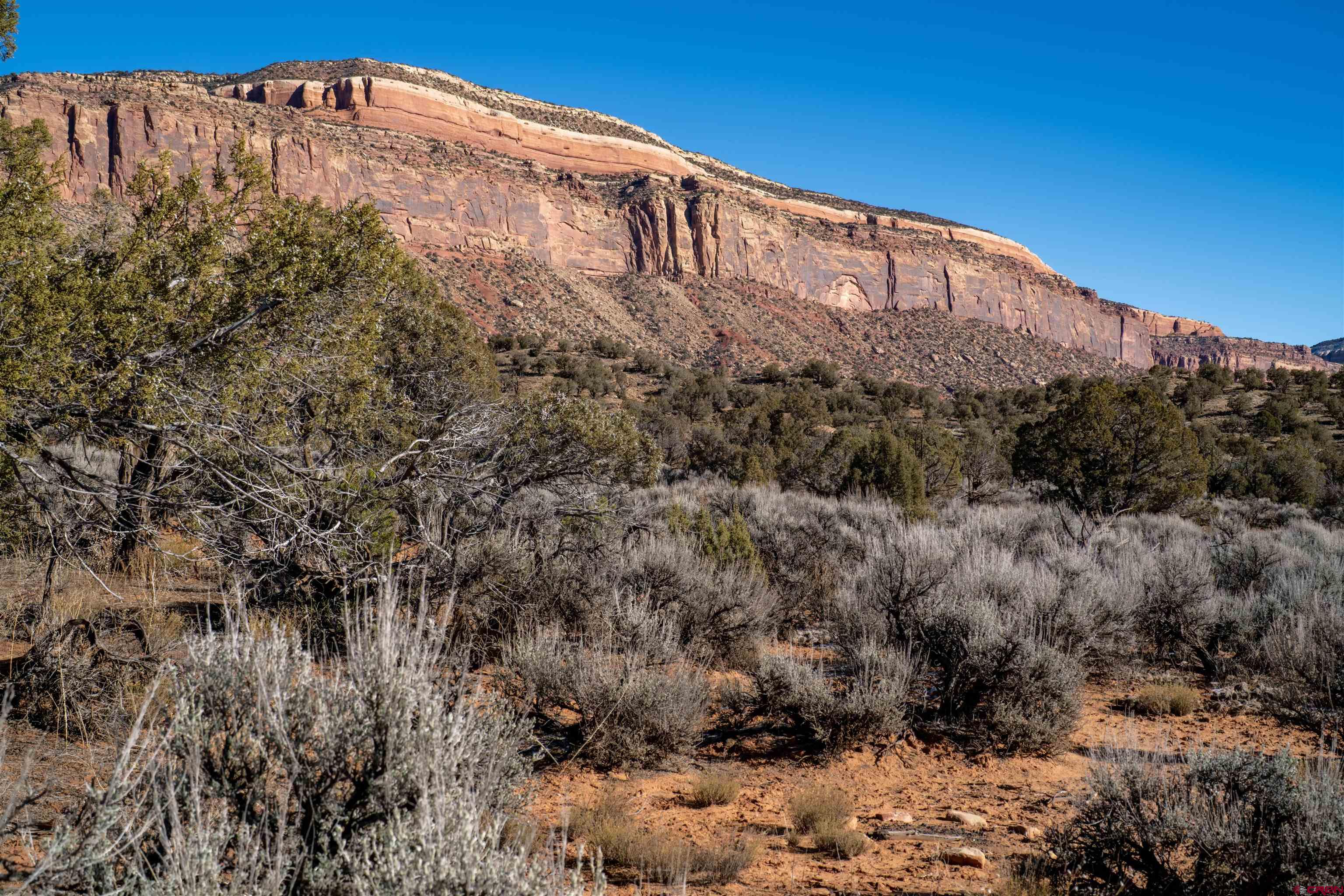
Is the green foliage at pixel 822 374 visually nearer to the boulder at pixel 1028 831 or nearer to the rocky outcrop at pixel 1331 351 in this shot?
the boulder at pixel 1028 831

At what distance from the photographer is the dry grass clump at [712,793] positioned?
4.76 m

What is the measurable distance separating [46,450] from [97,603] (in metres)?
3.06

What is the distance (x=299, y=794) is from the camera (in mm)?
2580

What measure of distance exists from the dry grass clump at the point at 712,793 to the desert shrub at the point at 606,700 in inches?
21.7

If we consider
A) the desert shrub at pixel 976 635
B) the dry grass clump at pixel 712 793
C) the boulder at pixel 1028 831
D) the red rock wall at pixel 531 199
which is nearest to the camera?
the boulder at pixel 1028 831

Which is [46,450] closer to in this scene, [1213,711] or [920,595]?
[920,595]

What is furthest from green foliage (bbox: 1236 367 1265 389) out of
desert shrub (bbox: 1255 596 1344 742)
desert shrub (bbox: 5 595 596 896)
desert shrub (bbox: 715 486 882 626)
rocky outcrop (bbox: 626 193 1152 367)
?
rocky outcrop (bbox: 626 193 1152 367)

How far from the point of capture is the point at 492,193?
227 feet

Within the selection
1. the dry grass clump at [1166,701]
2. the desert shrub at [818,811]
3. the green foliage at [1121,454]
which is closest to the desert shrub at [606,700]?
the desert shrub at [818,811]

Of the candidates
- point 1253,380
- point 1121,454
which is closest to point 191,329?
point 1121,454

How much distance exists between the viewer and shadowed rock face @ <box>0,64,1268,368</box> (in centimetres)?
5375

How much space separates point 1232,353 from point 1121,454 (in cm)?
13768

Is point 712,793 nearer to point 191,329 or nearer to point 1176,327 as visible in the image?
point 191,329

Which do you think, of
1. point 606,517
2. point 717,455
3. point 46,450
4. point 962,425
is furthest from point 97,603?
point 962,425
